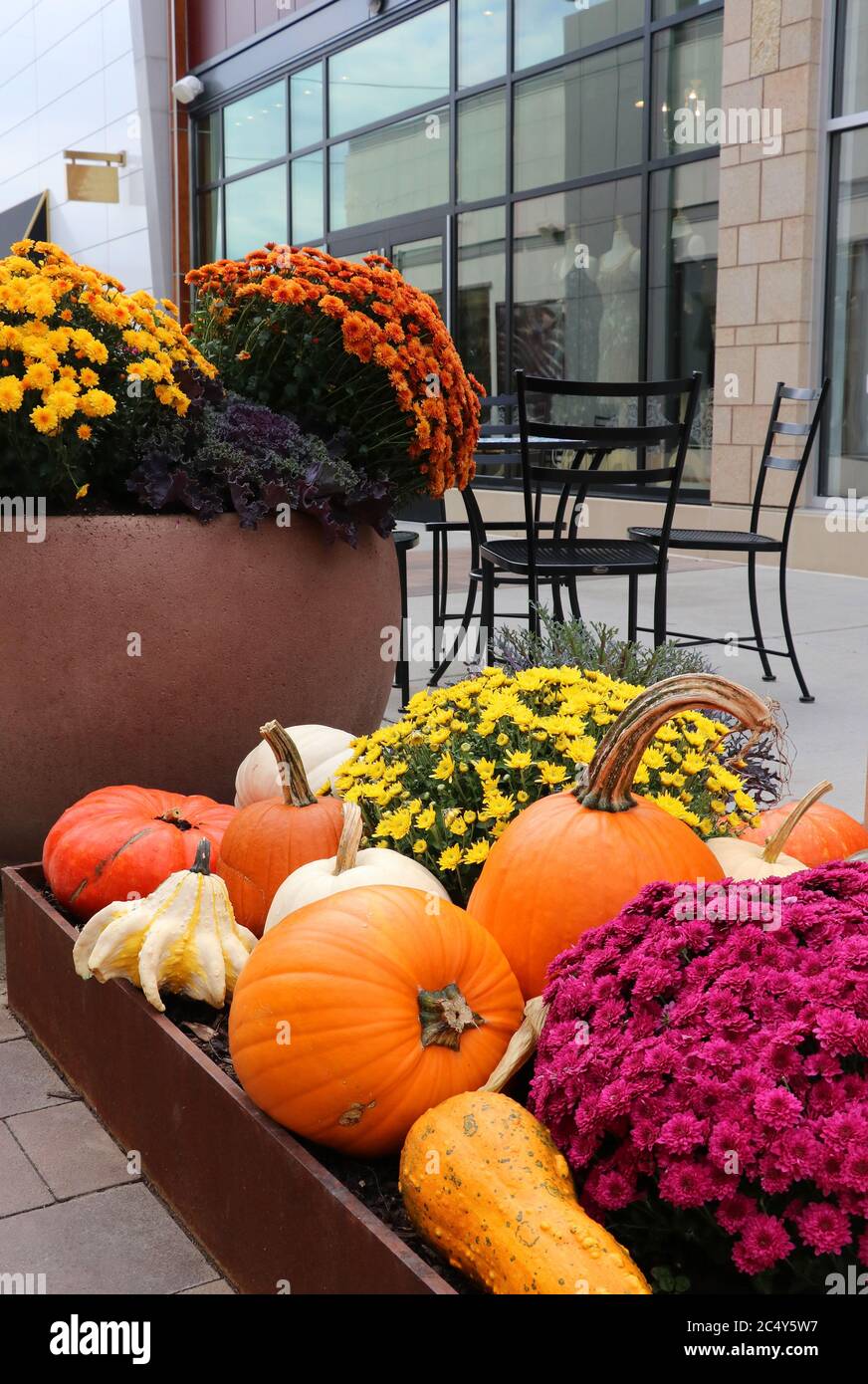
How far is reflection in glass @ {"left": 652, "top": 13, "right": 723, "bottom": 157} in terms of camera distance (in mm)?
10062

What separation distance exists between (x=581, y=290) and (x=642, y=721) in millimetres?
10632

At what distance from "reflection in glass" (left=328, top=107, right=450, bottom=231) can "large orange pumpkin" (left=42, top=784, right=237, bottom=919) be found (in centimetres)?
1213

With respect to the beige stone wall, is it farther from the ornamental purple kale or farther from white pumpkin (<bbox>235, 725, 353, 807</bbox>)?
the ornamental purple kale

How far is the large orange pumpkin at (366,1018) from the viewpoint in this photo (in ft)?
5.49

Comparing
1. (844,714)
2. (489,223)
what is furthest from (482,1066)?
(489,223)

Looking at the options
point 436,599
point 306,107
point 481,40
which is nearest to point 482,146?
point 481,40

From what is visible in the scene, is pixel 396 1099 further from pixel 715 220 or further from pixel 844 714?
pixel 715 220

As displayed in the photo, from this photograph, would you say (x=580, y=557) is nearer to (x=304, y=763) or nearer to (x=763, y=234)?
(x=304, y=763)

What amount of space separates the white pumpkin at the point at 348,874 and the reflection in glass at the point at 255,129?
16.2 m

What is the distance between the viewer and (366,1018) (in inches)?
66.1

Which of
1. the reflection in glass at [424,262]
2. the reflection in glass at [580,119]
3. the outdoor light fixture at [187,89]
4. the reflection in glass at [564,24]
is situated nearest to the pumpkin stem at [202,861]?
the reflection in glass at [580,119]

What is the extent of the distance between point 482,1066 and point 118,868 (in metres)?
0.99

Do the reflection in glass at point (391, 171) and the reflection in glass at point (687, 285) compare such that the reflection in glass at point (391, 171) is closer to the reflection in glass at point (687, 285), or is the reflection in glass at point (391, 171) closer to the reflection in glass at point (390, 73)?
the reflection in glass at point (390, 73)

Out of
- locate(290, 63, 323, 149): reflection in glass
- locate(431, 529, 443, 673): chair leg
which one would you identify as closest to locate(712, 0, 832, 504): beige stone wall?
locate(431, 529, 443, 673): chair leg
